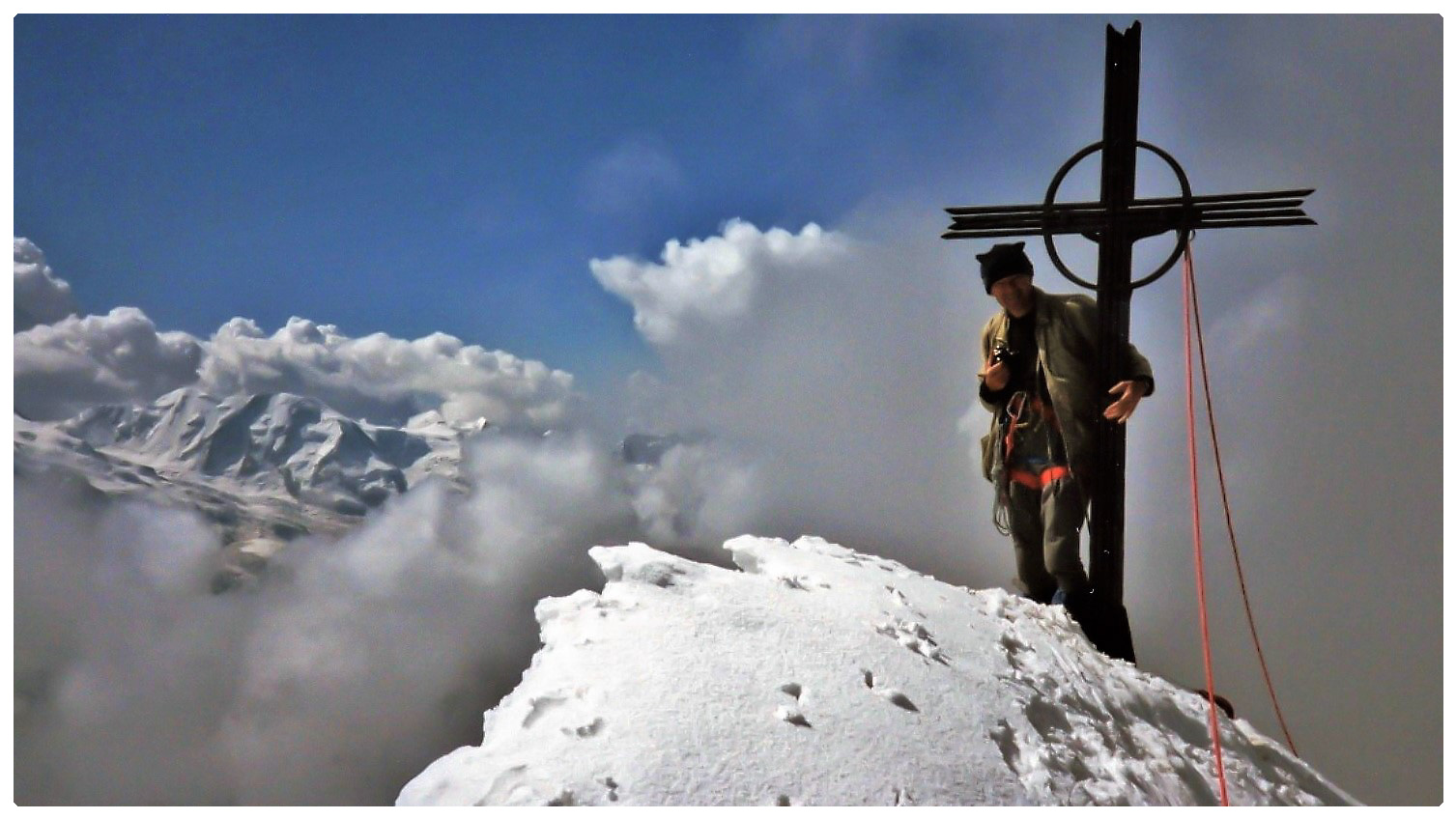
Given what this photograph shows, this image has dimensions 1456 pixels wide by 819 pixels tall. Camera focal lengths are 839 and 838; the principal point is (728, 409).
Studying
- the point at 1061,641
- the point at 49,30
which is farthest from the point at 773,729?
the point at 49,30

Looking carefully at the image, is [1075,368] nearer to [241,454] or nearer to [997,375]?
[997,375]

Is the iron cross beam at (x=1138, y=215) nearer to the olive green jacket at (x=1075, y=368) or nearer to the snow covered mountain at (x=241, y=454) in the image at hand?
the olive green jacket at (x=1075, y=368)

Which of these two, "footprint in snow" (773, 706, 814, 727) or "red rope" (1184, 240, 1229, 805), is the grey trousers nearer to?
"red rope" (1184, 240, 1229, 805)

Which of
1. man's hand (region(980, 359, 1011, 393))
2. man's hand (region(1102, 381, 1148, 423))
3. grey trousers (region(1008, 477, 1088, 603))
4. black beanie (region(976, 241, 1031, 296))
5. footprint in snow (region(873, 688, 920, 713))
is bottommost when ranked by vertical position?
footprint in snow (region(873, 688, 920, 713))

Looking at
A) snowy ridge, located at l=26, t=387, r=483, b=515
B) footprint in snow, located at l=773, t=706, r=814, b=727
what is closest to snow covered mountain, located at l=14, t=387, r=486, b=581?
snowy ridge, located at l=26, t=387, r=483, b=515

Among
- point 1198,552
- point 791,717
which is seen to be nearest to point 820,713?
point 791,717

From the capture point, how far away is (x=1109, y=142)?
1893mm

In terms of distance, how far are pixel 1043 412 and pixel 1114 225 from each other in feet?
1.49

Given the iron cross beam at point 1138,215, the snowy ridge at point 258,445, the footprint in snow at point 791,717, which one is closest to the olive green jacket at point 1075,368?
Result: the iron cross beam at point 1138,215

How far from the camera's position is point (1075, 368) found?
76.0 inches

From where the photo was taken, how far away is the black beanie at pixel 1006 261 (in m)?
1.95

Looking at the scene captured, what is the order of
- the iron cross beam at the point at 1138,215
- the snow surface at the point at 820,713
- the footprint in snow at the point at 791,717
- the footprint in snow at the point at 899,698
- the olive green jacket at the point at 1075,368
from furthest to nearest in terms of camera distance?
the olive green jacket at the point at 1075,368 < the iron cross beam at the point at 1138,215 < the footprint in snow at the point at 899,698 < the footprint in snow at the point at 791,717 < the snow surface at the point at 820,713

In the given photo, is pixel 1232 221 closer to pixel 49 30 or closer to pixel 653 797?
pixel 653 797

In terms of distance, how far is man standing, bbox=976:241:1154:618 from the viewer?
193 centimetres
